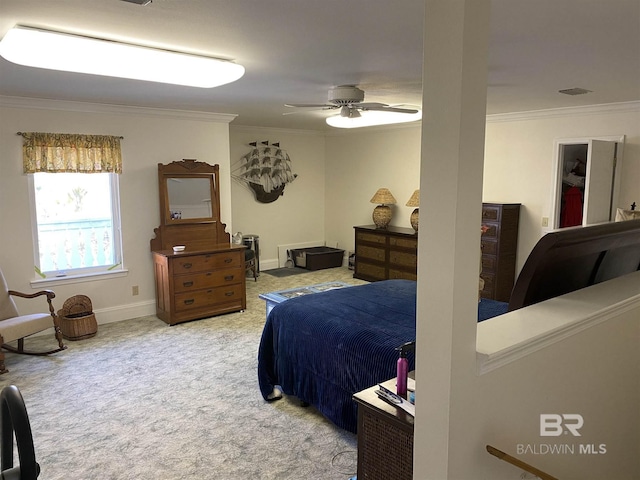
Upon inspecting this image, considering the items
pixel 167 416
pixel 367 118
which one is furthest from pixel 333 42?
pixel 167 416

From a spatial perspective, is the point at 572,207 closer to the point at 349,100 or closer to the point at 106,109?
the point at 349,100

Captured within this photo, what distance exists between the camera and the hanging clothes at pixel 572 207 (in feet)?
16.2

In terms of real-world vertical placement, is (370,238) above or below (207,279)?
above

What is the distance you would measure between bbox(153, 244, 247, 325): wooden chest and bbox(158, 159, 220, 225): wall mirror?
0.44 m

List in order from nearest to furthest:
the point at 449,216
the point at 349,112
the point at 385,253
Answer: the point at 449,216 → the point at 349,112 → the point at 385,253

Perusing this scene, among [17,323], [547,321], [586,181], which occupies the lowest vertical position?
[17,323]

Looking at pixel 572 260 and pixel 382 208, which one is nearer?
pixel 572 260

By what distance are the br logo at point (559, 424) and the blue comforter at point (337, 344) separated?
735mm

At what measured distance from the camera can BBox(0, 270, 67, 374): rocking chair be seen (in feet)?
12.4

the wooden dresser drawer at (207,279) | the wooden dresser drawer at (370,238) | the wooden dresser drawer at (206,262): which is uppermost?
the wooden dresser drawer at (370,238)

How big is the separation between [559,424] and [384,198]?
17.1 ft

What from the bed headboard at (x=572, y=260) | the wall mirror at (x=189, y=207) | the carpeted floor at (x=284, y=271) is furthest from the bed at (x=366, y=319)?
the carpeted floor at (x=284, y=271)

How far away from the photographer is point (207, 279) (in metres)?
5.16

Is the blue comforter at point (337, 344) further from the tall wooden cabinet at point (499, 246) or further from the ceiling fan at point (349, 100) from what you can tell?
the tall wooden cabinet at point (499, 246)
